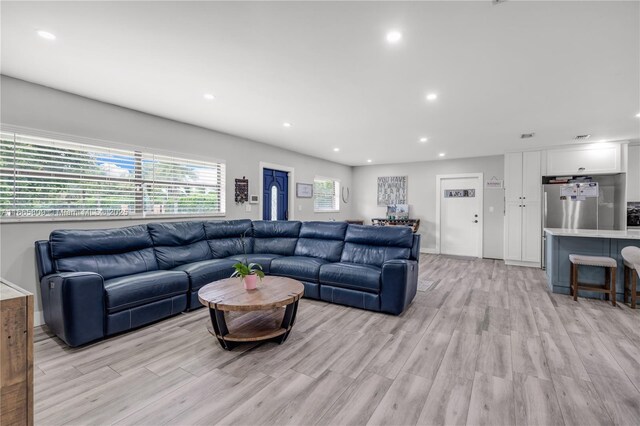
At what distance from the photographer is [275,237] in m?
4.79

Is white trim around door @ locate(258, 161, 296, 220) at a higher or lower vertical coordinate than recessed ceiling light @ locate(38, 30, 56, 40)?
lower

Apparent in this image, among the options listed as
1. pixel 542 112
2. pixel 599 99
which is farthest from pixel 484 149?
pixel 599 99

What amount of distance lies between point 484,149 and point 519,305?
3593mm

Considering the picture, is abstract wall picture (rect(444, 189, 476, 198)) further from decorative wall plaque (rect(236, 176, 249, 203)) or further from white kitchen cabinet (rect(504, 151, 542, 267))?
decorative wall plaque (rect(236, 176, 249, 203))

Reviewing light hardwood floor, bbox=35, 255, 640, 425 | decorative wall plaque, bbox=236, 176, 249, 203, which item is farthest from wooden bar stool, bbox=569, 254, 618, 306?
decorative wall plaque, bbox=236, 176, 249, 203

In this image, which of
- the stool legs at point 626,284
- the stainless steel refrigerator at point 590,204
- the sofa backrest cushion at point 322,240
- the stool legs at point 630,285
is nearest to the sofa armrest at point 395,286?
the sofa backrest cushion at point 322,240

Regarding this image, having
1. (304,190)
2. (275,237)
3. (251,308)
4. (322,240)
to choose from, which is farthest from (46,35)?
(304,190)

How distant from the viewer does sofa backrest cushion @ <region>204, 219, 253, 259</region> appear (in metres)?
4.22

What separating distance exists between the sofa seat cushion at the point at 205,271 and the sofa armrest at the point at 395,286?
197 centimetres

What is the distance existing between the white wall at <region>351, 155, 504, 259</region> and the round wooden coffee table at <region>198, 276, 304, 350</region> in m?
5.60

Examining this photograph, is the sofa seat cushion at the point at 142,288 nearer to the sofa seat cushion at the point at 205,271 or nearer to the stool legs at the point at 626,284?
the sofa seat cushion at the point at 205,271

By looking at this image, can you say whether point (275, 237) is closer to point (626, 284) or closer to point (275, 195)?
point (275, 195)

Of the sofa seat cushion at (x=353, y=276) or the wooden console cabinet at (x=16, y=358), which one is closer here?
the wooden console cabinet at (x=16, y=358)

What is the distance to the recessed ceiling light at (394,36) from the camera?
208 centimetres
